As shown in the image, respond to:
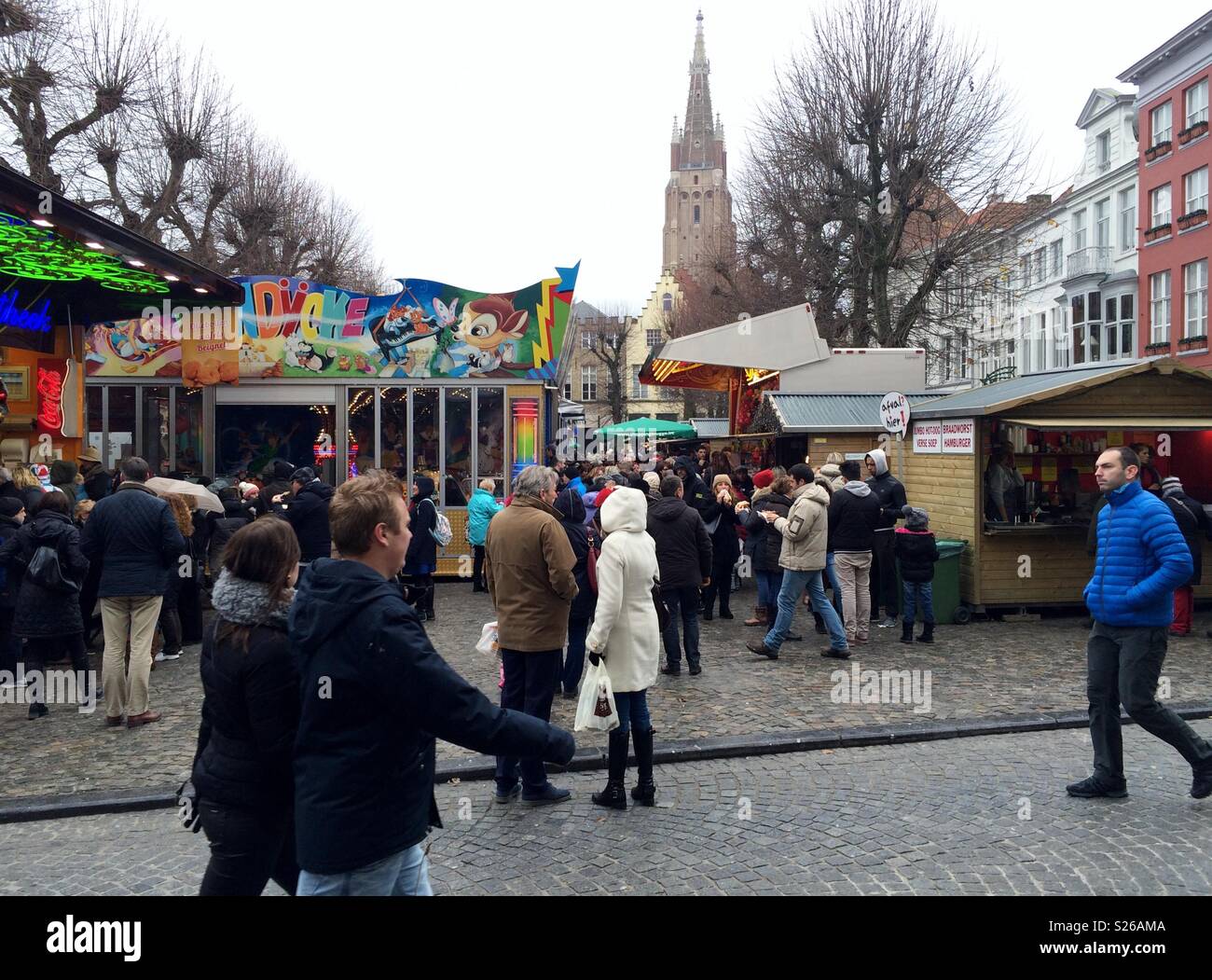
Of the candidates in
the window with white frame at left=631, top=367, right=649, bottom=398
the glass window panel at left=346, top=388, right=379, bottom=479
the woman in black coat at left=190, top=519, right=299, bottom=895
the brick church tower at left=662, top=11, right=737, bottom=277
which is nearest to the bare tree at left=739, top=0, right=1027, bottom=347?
the glass window panel at left=346, top=388, right=379, bottom=479

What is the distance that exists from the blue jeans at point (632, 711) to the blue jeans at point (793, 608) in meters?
4.26

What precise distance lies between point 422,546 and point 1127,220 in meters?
34.5

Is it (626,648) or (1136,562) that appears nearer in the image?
(1136,562)

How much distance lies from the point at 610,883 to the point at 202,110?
2140cm

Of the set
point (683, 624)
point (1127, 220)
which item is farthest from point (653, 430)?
point (683, 624)

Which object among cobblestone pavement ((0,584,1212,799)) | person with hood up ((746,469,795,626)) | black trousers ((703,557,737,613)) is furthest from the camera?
black trousers ((703,557,737,613))

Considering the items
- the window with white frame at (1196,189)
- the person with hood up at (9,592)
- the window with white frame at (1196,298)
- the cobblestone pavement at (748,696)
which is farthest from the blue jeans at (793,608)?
the window with white frame at (1196,189)

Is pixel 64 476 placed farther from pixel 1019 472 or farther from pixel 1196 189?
pixel 1196 189

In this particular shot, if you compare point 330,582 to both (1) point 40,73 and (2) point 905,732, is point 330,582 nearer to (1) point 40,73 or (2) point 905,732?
(2) point 905,732

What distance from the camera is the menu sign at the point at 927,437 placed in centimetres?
1256

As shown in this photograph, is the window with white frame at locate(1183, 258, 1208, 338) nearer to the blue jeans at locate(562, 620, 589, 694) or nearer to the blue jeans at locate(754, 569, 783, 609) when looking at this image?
the blue jeans at locate(754, 569, 783, 609)

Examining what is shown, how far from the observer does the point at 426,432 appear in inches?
602

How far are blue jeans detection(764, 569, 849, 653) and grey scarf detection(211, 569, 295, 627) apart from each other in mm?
7089

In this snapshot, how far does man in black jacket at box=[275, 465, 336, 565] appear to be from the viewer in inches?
380
